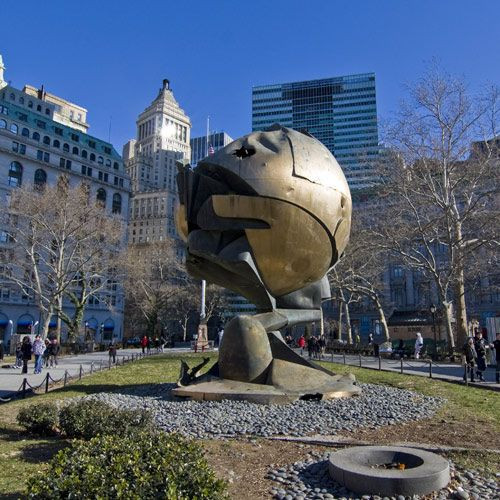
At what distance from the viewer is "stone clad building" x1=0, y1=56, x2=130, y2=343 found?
2566 inches

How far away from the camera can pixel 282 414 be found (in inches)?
380

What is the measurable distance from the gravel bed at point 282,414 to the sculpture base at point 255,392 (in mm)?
180

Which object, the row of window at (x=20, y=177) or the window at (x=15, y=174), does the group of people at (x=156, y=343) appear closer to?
the row of window at (x=20, y=177)

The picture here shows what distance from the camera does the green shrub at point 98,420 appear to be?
7613mm

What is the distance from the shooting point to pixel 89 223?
38.5 m

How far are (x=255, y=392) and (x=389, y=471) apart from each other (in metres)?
5.71

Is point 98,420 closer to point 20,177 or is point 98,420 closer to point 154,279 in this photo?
point 154,279

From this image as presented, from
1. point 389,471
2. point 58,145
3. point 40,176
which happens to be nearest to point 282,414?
point 389,471

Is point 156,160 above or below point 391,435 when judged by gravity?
above

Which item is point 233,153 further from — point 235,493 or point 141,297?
point 141,297

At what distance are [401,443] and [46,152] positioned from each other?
75.9 meters

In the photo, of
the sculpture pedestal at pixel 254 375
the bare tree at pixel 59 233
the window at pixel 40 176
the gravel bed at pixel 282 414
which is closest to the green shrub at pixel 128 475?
the gravel bed at pixel 282 414

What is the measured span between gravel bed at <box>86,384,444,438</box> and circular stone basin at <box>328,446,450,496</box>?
234 centimetres

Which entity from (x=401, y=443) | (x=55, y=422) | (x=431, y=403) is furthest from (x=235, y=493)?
(x=431, y=403)
